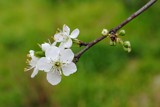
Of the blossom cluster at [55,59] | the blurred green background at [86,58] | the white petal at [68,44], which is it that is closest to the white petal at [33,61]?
the blossom cluster at [55,59]

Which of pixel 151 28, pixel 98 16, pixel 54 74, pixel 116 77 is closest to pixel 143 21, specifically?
pixel 151 28

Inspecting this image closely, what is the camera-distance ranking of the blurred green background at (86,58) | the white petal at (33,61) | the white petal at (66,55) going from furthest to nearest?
1. the blurred green background at (86,58)
2. the white petal at (33,61)
3. the white petal at (66,55)

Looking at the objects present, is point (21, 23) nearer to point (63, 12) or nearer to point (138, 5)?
point (63, 12)

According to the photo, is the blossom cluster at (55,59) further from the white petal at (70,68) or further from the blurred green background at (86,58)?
the blurred green background at (86,58)

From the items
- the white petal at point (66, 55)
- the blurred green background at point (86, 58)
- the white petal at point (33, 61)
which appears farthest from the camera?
the blurred green background at point (86, 58)

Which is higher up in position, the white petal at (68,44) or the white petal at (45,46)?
the white petal at (45,46)

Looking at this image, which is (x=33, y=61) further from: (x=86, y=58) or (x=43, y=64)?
(x=86, y=58)

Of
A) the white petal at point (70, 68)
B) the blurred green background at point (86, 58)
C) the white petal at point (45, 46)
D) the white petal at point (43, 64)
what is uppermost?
the blurred green background at point (86, 58)

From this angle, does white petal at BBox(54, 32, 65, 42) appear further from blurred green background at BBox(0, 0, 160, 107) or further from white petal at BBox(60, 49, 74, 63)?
blurred green background at BBox(0, 0, 160, 107)
